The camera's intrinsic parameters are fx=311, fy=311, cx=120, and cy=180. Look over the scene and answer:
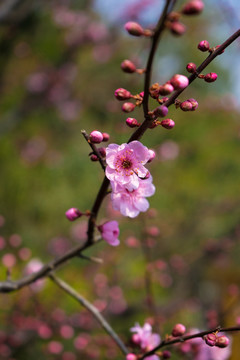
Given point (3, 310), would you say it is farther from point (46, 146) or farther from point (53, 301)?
point (46, 146)

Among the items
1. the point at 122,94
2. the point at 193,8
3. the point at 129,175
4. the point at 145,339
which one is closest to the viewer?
the point at 193,8

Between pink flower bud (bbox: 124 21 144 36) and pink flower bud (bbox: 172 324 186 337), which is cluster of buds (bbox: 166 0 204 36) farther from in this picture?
pink flower bud (bbox: 172 324 186 337)

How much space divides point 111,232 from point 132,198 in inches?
5.5

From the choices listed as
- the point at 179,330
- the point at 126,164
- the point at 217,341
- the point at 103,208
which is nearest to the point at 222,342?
the point at 217,341

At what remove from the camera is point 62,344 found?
2.29m

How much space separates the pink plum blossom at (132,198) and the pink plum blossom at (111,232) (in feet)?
0.28

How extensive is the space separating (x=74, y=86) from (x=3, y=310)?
16.3ft

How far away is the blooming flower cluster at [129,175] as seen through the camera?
85cm

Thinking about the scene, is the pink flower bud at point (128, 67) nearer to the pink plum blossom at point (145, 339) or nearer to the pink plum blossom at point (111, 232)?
the pink plum blossom at point (111, 232)

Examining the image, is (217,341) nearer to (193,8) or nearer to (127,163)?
(127,163)

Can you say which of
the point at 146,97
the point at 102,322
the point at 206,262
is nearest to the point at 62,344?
the point at 102,322

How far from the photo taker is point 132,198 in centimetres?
96

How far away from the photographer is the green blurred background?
2246 mm

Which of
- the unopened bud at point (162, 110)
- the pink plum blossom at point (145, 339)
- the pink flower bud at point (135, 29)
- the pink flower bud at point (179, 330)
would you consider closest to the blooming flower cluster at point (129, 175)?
the unopened bud at point (162, 110)
